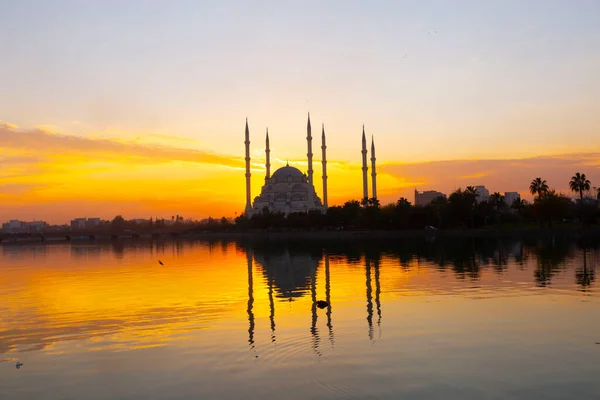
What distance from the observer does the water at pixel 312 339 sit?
1123 cm

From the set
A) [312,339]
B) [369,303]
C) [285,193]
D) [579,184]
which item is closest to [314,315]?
[369,303]

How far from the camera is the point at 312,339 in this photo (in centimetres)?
1486

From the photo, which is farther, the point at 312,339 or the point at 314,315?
the point at 314,315

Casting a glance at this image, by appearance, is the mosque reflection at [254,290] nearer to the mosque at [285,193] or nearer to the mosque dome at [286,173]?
the mosque at [285,193]

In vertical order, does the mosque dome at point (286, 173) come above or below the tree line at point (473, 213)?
above

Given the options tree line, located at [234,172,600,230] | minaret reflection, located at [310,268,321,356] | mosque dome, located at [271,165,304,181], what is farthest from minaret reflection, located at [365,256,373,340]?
mosque dome, located at [271,165,304,181]

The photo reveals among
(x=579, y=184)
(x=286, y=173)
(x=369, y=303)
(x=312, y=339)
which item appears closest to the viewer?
(x=312, y=339)

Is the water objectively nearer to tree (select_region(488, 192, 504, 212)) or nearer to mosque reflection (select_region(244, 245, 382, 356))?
mosque reflection (select_region(244, 245, 382, 356))

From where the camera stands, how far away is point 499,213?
89.4 metres

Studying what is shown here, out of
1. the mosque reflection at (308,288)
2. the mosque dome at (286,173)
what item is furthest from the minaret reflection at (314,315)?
the mosque dome at (286,173)

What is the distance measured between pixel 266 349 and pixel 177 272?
24.4m

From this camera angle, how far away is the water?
36.8ft

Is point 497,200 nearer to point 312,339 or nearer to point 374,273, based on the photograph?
point 374,273

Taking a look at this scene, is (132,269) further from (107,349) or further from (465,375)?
(465,375)
